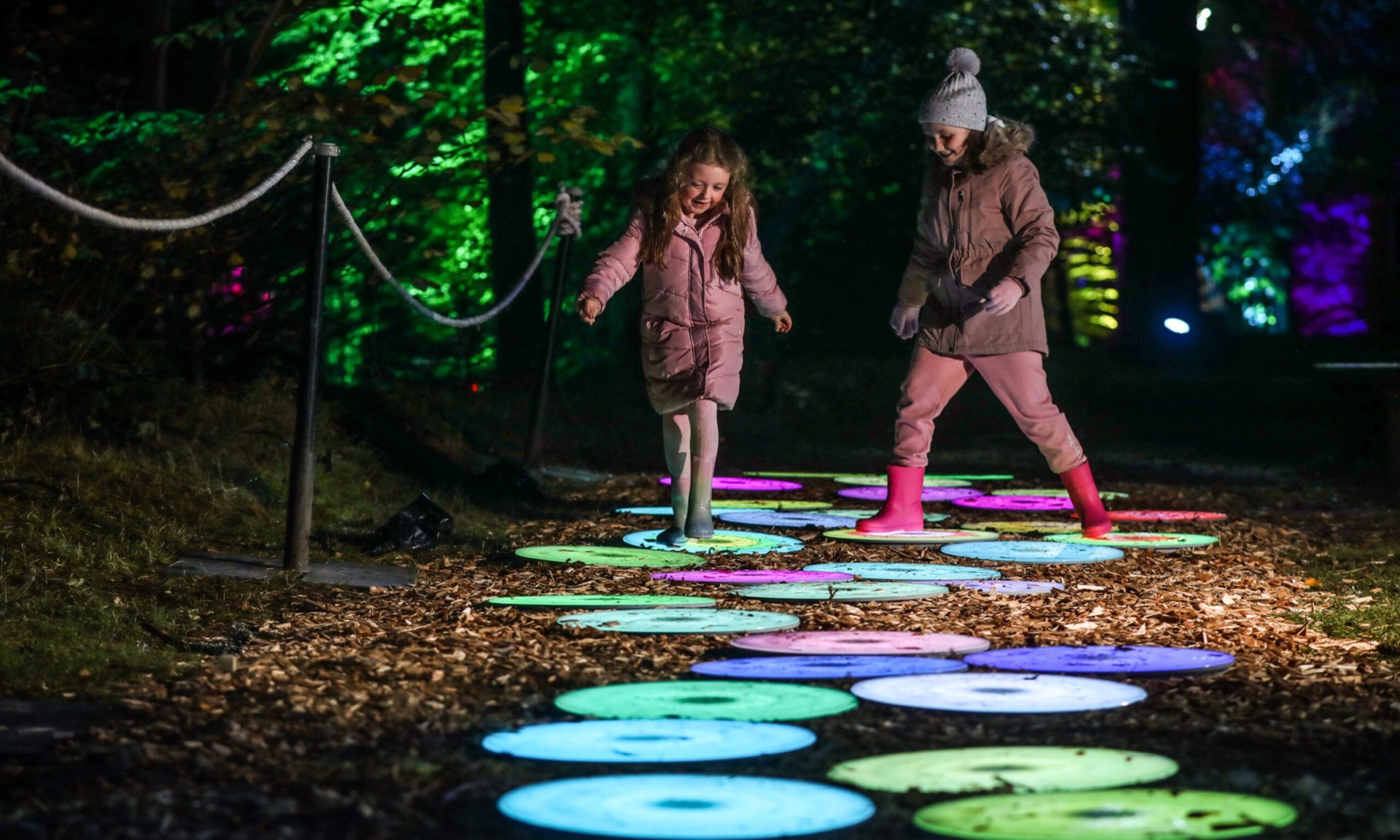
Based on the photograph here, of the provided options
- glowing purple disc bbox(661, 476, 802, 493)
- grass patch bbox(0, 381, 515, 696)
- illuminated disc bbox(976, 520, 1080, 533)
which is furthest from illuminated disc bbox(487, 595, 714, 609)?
glowing purple disc bbox(661, 476, 802, 493)

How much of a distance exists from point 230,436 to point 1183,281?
12.2 meters

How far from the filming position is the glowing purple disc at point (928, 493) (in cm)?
849

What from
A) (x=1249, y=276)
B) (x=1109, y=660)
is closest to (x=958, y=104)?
(x=1109, y=660)

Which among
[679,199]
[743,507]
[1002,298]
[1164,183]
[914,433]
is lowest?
[743,507]

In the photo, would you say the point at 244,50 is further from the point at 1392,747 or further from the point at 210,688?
the point at 1392,747

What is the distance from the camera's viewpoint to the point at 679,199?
611cm

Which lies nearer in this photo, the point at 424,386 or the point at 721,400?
the point at 721,400

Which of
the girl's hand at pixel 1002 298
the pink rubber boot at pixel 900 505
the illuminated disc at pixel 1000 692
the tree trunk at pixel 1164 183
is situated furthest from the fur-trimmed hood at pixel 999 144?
the tree trunk at pixel 1164 183

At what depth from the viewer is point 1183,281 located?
17391 millimetres

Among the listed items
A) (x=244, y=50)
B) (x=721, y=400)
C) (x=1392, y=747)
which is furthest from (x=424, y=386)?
(x=1392, y=747)

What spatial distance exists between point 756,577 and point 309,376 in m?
1.61

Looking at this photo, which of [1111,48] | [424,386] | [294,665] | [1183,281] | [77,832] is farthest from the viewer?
[1183,281]

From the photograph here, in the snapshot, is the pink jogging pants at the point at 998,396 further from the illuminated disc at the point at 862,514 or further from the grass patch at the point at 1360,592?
the grass patch at the point at 1360,592

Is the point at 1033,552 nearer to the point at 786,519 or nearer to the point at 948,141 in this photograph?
the point at 786,519
